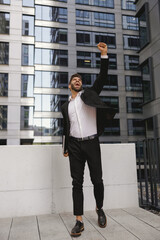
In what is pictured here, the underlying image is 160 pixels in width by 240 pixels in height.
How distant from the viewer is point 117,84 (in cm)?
2383

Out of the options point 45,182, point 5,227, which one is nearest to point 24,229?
point 5,227

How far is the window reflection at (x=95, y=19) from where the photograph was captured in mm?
23609

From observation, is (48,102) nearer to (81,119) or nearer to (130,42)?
(130,42)

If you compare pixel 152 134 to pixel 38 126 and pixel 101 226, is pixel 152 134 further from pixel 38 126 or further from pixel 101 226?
pixel 38 126

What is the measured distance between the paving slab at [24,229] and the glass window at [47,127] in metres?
18.5

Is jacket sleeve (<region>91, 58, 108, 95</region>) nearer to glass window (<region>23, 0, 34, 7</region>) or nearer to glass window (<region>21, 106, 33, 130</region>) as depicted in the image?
glass window (<region>21, 106, 33, 130</region>)

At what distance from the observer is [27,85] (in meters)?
19.9

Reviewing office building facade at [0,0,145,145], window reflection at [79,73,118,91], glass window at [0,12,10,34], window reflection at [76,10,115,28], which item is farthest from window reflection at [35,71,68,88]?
window reflection at [76,10,115,28]

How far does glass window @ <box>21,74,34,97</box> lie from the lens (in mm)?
19594

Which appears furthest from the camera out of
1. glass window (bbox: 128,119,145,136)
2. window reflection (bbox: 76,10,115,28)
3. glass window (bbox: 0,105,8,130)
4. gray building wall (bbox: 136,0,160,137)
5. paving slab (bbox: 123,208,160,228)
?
window reflection (bbox: 76,10,115,28)

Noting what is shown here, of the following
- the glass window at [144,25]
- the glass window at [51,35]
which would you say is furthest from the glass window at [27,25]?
the glass window at [144,25]

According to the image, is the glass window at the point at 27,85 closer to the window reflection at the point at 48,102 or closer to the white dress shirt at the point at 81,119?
the window reflection at the point at 48,102

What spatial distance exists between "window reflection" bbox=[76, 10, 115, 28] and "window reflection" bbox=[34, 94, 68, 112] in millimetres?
8644

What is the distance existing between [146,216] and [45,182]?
1393mm
